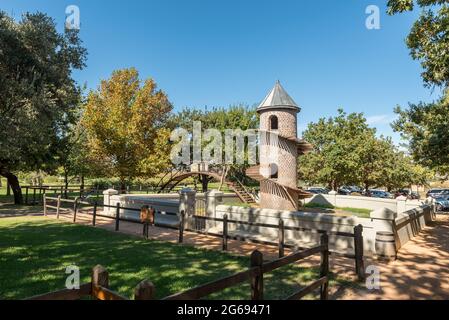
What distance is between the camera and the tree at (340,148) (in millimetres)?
33938

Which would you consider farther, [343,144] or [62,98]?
[343,144]

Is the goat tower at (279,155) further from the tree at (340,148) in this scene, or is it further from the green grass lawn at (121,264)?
the tree at (340,148)

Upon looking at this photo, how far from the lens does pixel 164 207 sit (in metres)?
17.3

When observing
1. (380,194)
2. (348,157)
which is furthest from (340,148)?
(380,194)

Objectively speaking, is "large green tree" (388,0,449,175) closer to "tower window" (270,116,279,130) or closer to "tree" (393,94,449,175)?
"tree" (393,94,449,175)

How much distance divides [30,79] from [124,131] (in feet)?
44.2

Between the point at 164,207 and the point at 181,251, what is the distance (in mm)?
7349

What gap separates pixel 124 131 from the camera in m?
29.3

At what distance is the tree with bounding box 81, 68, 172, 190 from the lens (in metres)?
29.2

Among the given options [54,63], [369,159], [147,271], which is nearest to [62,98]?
[54,63]

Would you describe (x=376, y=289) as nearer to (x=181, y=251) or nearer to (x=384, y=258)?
(x=384, y=258)

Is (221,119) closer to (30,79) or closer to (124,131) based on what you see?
(124,131)

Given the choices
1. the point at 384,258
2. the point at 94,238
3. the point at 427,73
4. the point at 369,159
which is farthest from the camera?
the point at 369,159

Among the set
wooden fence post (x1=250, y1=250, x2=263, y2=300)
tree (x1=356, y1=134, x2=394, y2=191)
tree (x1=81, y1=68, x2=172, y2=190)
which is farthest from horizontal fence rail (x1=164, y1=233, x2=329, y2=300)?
tree (x1=356, y1=134, x2=394, y2=191)
